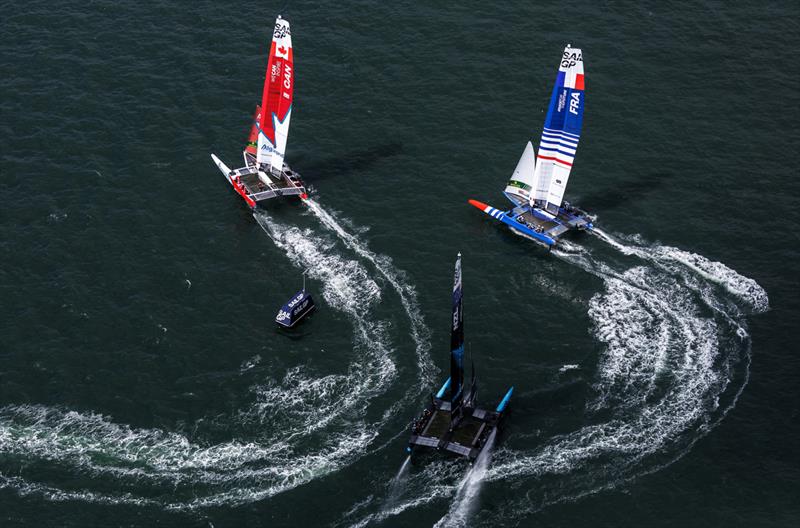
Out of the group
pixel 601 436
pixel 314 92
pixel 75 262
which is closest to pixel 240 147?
pixel 314 92

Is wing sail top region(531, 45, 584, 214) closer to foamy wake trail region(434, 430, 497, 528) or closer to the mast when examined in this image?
the mast

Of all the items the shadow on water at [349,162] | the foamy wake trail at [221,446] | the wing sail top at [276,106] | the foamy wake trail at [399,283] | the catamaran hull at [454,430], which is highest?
the wing sail top at [276,106]

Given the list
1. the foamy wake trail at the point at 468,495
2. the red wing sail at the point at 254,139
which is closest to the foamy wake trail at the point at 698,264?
the foamy wake trail at the point at 468,495

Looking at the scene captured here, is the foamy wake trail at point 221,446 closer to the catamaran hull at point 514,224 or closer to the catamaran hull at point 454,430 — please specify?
the catamaran hull at point 454,430

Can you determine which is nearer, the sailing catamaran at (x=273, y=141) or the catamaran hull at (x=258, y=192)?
the catamaran hull at (x=258, y=192)

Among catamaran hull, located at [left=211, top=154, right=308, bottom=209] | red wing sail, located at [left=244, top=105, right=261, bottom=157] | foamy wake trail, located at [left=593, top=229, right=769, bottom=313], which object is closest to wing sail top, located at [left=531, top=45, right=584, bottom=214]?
foamy wake trail, located at [left=593, top=229, right=769, bottom=313]

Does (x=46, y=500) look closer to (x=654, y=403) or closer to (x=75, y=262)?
(x=75, y=262)
